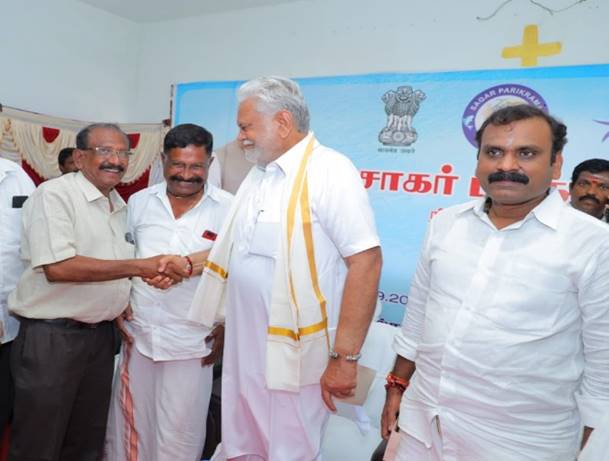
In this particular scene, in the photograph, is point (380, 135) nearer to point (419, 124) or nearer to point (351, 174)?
point (419, 124)

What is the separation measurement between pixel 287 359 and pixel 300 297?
0.21 metres

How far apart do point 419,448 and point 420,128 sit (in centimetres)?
292

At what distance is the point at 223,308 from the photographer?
200 centimetres

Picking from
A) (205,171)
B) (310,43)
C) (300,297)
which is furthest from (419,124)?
(300,297)

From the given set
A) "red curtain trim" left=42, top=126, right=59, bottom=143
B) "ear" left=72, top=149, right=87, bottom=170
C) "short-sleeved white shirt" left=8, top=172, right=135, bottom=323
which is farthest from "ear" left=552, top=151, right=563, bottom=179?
"red curtain trim" left=42, top=126, right=59, bottom=143

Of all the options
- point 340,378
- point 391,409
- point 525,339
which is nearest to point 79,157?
point 340,378

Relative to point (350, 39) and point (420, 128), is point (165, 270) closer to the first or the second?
point (420, 128)

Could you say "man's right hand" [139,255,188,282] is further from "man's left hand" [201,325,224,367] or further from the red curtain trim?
the red curtain trim

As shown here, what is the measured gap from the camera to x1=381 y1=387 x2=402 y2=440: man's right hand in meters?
1.67

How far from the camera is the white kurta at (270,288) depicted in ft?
5.46

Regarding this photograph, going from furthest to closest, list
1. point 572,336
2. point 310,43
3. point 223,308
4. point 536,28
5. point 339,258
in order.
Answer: point 310,43 → point 536,28 → point 223,308 → point 339,258 → point 572,336

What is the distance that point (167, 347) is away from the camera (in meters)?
2.21

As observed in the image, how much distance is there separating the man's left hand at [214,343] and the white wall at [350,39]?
2.81 metres

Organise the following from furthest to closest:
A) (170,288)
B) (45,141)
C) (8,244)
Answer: (45,141)
(8,244)
(170,288)
